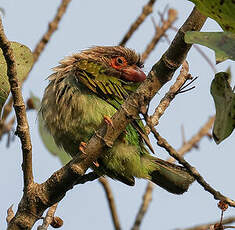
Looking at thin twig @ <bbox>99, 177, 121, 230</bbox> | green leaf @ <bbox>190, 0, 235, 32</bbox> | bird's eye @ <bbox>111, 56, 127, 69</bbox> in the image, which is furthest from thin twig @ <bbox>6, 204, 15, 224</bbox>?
bird's eye @ <bbox>111, 56, 127, 69</bbox>

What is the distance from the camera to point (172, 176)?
3619 mm

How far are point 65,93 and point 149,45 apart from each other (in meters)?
1.48

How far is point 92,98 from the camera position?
3236mm

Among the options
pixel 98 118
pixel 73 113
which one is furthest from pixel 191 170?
pixel 73 113

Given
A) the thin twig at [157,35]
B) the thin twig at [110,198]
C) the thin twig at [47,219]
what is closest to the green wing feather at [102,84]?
the thin twig at [110,198]

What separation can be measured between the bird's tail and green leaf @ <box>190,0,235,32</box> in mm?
2175

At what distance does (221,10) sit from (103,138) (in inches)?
40.3

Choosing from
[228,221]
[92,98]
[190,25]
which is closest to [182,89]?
[190,25]

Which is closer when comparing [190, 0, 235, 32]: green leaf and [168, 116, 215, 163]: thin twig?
[190, 0, 235, 32]: green leaf

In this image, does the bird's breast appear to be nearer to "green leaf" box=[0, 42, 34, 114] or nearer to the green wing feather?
the green wing feather

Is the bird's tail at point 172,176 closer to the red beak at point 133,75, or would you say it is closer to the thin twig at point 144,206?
the thin twig at point 144,206

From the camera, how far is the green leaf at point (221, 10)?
1.43 m

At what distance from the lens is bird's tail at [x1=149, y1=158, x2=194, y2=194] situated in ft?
11.8

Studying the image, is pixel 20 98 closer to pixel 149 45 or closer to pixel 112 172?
pixel 112 172
